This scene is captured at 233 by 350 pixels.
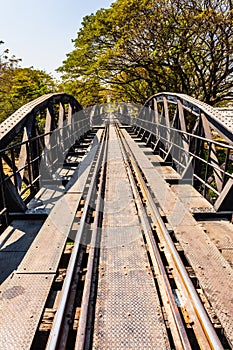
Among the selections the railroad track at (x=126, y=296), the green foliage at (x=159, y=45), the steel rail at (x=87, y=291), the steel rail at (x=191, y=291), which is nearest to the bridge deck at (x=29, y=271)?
the railroad track at (x=126, y=296)

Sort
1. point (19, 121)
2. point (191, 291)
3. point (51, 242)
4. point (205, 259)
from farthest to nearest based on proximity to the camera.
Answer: point (19, 121) < point (51, 242) < point (205, 259) < point (191, 291)

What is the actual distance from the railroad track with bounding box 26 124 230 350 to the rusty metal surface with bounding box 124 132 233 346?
111 mm

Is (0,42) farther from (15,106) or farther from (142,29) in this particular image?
(142,29)

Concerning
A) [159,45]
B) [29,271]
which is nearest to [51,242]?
[29,271]

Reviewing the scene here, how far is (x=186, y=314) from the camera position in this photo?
94.7 inches

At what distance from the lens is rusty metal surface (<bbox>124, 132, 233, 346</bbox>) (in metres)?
2.42

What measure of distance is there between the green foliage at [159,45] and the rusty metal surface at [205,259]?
30.8 ft

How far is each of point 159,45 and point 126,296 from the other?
504 inches

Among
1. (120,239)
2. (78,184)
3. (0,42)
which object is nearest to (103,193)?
(78,184)

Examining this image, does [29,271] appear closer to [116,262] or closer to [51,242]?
[51,242]

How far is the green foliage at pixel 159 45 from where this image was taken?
1141cm

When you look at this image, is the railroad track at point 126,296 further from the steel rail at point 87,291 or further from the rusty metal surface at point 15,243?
the rusty metal surface at point 15,243

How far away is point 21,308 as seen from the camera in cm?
238

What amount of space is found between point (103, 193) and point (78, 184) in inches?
30.5
